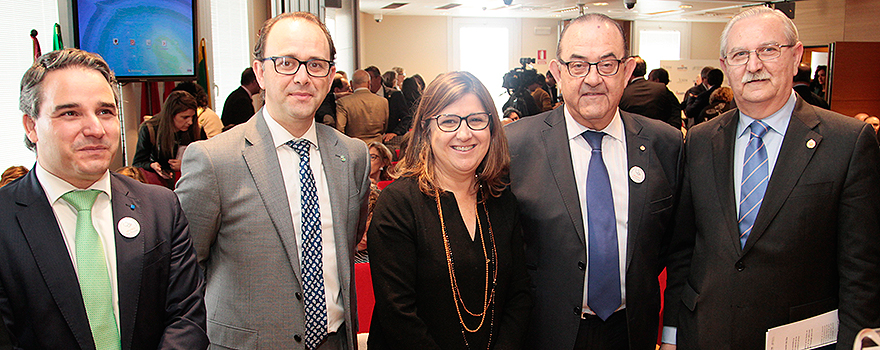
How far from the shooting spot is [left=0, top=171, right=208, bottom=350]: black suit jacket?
126 cm

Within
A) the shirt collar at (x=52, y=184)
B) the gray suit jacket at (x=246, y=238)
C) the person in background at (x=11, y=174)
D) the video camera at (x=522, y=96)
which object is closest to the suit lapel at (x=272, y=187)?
the gray suit jacket at (x=246, y=238)

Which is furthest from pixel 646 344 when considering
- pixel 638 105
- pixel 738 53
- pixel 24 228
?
pixel 638 105

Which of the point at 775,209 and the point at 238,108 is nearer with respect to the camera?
the point at 775,209

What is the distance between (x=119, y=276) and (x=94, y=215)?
0.51ft

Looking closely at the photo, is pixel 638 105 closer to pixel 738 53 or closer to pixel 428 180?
pixel 738 53

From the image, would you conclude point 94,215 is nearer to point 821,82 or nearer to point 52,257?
point 52,257

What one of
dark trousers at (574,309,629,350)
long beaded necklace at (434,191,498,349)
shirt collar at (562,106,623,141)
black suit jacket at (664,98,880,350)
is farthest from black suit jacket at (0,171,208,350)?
black suit jacket at (664,98,880,350)

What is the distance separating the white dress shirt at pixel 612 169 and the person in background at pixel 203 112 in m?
3.92

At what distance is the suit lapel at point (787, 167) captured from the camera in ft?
5.82

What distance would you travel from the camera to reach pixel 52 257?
50.6 inches

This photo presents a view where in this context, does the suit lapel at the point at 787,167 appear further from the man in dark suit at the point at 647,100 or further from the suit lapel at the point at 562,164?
the man in dark suit at the point at 647,100

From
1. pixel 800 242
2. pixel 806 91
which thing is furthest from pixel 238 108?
pixel 806 91

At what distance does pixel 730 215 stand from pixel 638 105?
4.68 metres

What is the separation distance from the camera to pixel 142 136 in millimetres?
4371
